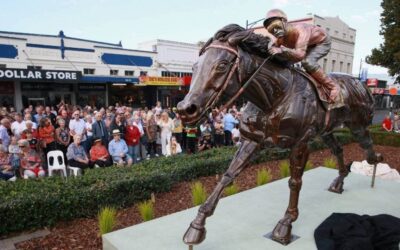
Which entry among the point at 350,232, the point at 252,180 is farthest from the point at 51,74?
the point at 350,232

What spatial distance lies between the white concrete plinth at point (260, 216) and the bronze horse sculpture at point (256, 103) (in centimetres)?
32

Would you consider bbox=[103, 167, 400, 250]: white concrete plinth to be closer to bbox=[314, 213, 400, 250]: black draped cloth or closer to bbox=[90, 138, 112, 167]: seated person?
bbox=[314, 213, 400, 250]: black draped cloth

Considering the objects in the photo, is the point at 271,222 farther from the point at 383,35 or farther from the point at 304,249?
the point at 383,35

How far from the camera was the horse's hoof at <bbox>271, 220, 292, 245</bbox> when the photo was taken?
9.70ft

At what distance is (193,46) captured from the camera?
103 ft

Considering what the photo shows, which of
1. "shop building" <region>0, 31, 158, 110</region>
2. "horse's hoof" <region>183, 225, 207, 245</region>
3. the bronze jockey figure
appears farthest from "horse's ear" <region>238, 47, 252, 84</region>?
"shop building" <region>0, 31, 158, 110</region>

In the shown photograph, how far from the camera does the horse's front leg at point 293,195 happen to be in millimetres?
2990

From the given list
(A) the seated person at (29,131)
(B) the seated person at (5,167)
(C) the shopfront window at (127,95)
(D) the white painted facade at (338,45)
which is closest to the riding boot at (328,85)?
(B) the seated person at (5,167)

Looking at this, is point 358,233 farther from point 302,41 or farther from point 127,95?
point 127,95

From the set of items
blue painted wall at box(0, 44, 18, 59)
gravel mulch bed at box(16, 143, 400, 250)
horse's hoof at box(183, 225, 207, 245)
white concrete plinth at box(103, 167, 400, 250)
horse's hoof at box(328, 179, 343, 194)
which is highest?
blue painted wall at box(0, 44, 18, 59)

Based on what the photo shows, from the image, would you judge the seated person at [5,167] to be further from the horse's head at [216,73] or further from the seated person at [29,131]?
the horse's head at [216,73]

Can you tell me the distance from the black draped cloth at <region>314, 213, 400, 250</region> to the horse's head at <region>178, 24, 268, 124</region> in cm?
174

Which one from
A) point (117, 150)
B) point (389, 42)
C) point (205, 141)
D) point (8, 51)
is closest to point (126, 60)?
point (8, 51)

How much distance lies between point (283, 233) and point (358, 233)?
2.27 ft
